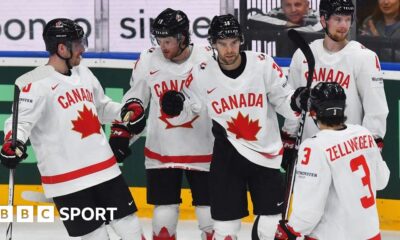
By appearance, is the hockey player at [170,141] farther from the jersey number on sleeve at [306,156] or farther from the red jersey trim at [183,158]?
the jersey number on sleeve at [306,156]

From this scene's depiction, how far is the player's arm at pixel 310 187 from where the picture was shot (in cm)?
404

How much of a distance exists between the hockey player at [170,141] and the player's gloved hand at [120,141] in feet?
0.43

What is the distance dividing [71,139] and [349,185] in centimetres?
137

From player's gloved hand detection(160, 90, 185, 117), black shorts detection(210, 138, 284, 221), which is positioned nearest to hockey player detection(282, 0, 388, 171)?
black shorts detection(210, 138, 284, 221)

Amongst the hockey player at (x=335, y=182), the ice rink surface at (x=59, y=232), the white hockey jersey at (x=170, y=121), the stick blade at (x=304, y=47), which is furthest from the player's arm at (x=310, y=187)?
the ice rink surface at (x=59, y=232)

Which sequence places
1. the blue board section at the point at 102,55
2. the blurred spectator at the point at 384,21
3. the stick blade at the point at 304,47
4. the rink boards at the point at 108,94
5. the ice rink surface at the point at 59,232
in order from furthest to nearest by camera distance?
the rink boards at the point at 108,94 < the blue board section at the point at 102,55 < the blurred spectator at the point at 384,21 < the ice rink surface at the point at 59,232 < the stick blade at the point at 304,47

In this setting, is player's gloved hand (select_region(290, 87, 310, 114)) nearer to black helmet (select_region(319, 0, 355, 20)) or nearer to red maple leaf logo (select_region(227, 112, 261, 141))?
red maple leaf logo (select_region(227, 112, 261, 141))

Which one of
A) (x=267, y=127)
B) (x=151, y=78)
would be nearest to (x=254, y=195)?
(x=267, y=127)

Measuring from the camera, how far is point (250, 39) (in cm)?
666

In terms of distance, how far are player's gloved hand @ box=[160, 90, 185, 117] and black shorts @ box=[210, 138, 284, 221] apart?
0.26 m

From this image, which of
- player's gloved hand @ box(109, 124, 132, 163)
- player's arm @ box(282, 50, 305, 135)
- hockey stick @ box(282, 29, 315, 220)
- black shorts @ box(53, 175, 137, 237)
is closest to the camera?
hockey stick @ box(282, 29, 315, 220)

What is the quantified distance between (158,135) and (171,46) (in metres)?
0.44

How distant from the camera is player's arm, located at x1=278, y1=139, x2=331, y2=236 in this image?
13.3 feet

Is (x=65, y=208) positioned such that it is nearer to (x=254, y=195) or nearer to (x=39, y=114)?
(x=39, y=114)
